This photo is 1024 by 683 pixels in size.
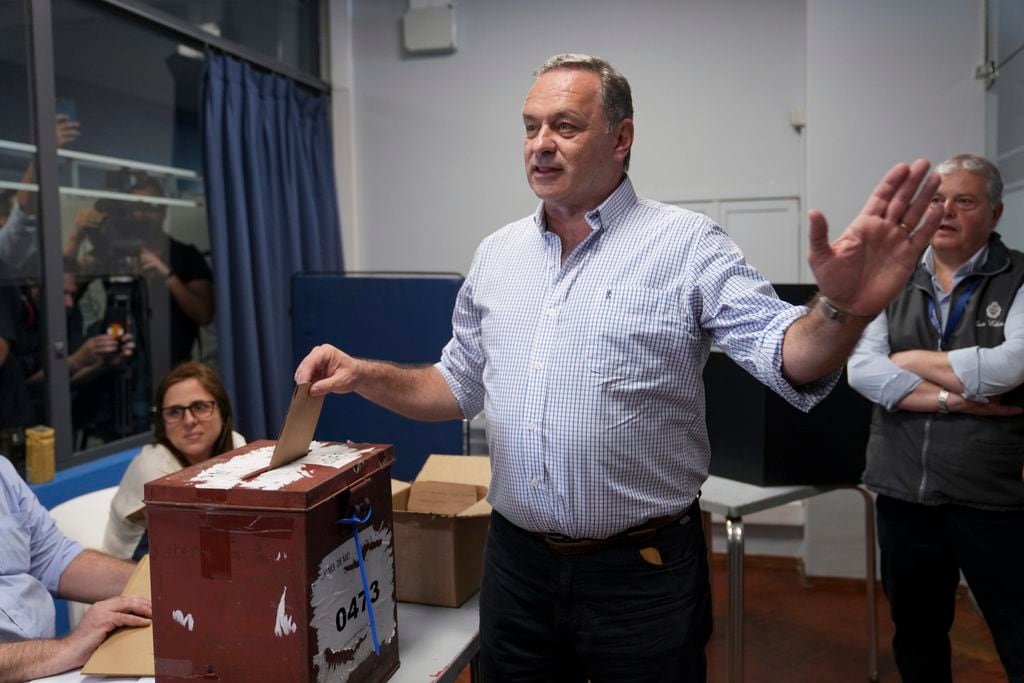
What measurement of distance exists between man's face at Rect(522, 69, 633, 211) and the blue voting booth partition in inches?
70.0

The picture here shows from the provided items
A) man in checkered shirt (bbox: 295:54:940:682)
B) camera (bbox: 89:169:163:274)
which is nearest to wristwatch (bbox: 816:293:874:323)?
man in checkered shirt (bbox: 295:54:940:682)

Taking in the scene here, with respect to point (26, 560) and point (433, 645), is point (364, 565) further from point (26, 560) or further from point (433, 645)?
point (26, 560)

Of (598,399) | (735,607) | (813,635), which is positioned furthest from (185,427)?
(813,635)

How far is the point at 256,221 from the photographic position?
3812mm

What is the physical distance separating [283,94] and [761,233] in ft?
7.56

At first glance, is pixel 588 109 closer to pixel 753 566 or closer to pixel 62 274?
pixel 62 274

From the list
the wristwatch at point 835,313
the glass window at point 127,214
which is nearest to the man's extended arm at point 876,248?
the wristwatch at point 835,313

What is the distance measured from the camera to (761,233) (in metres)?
4.20

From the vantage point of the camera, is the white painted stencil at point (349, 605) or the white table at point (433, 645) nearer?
the white painted stencil at point (349, 605)

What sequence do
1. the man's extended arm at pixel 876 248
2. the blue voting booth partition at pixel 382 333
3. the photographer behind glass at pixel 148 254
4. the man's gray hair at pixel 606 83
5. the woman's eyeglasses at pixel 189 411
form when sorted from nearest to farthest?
1. the man's extended arm at pixel 876 248
2. the man's gray hair at pixel 606 83
3. the woman's eyeglasses at pixel 189 411
4. the photographer behind glass at pixel 148 254
5. the blue voting booth partition at pixel 382 333

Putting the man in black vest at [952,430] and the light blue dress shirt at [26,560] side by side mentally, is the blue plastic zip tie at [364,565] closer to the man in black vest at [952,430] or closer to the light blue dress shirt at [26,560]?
the light blue dress shirt at [26,560]

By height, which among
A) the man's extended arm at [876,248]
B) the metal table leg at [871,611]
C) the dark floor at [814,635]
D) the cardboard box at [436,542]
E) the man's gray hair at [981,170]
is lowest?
the dark floor at [814,635]

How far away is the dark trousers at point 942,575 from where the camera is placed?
2.15 meters

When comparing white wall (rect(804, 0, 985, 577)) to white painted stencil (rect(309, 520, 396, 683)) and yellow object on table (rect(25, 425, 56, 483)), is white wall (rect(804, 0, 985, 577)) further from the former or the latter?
yellow object on table (rect(25, 425, 56, 483))
